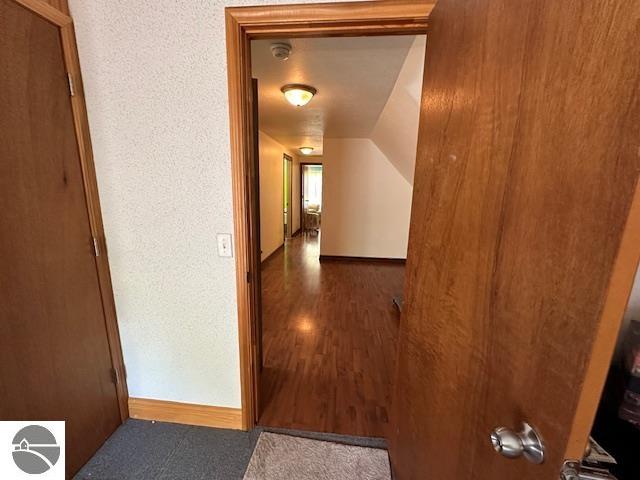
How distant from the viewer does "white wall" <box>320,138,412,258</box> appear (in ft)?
15.8

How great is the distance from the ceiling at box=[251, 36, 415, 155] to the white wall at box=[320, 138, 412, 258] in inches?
38.6

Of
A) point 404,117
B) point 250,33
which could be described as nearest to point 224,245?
point 250,33

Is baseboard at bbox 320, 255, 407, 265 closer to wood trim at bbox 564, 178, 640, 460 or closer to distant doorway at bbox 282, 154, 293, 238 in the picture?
distant doorway at bbox 282, 154, 293, 238

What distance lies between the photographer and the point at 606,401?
680 mm

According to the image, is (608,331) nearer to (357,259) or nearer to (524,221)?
(524,221)

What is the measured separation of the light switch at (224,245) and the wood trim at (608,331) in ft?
4.13

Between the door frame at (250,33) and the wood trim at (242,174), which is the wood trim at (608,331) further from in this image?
the wood trim at (242,174)

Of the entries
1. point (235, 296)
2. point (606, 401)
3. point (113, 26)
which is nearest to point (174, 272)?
point (235, 296)

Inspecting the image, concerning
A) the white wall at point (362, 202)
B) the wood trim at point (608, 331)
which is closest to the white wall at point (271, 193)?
the white wall at point (362, 202)

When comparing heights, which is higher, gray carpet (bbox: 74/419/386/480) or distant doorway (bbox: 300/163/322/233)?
distant doorway (bbox: 300/163/322/233)

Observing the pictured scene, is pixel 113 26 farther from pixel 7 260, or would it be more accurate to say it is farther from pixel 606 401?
pixel 606 401

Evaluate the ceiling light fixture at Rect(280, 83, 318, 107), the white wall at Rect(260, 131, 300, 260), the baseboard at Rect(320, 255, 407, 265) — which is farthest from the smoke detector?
the baseboard at Rect(320, 255, 407, 265)

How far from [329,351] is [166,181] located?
1.76m

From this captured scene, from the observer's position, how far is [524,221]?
54cm
